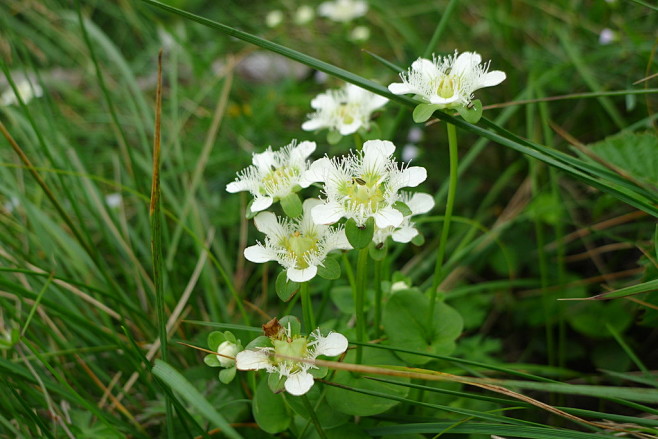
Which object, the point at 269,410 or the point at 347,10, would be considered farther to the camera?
the point at 347,10

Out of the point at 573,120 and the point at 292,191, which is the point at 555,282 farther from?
the point at 292,191

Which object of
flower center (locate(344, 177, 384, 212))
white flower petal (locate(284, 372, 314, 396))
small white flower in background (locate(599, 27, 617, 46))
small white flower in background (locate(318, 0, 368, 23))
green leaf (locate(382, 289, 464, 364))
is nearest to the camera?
white flower petal (locate(284, 372, 314, 396))

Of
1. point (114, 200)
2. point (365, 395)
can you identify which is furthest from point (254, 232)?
point (365, 395)

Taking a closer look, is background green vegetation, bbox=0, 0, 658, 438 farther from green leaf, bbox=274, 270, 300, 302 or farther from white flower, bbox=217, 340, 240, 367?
green leaf, bbox=274, 270, 300, 302

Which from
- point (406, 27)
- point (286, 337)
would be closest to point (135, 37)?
point (406, 27)

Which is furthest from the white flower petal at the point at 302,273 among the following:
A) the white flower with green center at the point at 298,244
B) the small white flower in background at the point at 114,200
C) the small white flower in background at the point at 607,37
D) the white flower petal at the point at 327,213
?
the small white flower in background at the point at 607,37

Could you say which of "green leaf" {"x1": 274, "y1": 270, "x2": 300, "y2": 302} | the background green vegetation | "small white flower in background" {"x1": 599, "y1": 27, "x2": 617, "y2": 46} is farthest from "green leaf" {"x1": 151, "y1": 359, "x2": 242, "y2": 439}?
"small white flower in background" {"x1": 599, "y1": 27, "x2": 617, "y2": 46}

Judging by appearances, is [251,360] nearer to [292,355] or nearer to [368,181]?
[292,355]

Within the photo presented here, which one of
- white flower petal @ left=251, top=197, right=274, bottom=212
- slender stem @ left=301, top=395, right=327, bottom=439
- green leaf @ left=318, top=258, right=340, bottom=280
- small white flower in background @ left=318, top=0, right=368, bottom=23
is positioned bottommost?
slender stem @ left=301, top=395, right=327, bottom=439
